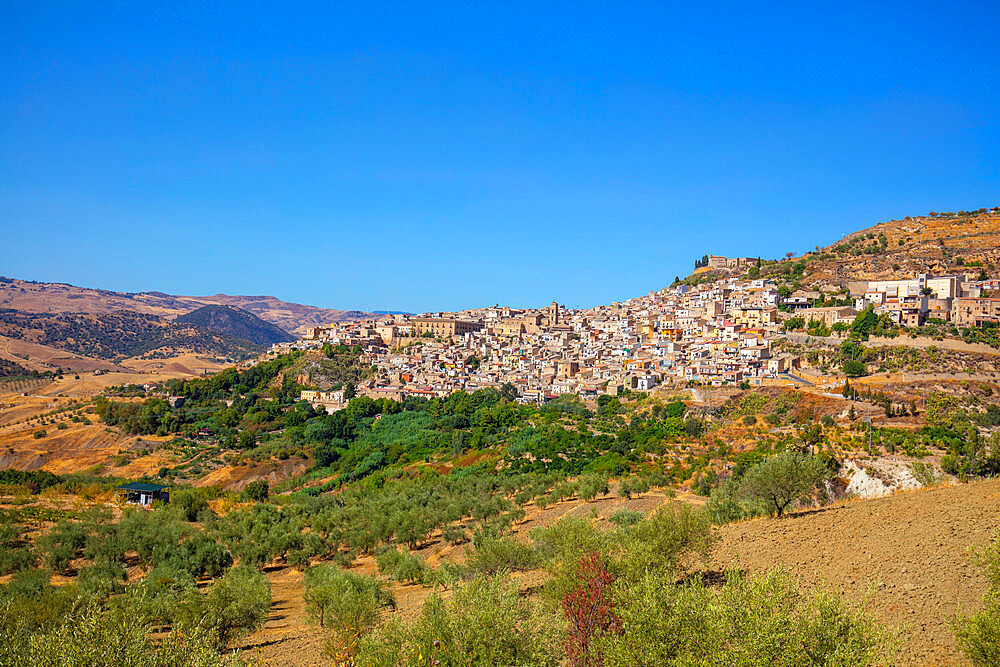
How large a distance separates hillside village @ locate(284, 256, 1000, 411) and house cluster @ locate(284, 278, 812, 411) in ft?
0.59

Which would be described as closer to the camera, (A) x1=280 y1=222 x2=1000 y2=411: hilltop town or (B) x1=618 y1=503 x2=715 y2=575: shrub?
(B) x1=618 y1=503 x2=715 y2=575: shrub

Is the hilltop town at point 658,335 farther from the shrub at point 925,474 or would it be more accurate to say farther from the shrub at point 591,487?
the shrub at point 591,487

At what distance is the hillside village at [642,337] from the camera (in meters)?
54.5

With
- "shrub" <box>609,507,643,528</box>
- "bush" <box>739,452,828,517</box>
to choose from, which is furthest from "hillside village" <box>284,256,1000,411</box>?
"shrub" <box>609,507,643,528</box>

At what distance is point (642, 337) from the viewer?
3120 inches

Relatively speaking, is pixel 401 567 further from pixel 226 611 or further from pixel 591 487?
pixel 591 487

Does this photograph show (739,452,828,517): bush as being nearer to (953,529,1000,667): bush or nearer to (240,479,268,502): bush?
(953,529,1000,667): bush

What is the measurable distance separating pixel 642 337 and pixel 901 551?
213ft

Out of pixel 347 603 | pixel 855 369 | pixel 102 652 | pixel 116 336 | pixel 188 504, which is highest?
pixel 855 369

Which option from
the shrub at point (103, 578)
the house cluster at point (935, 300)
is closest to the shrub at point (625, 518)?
the shrub at point (103, 578)

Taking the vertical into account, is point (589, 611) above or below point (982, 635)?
below

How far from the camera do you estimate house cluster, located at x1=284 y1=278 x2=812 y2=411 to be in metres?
59.4

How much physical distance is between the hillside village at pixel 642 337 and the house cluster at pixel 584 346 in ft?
0.59

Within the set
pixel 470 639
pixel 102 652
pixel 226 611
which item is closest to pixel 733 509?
pixel 470 639
